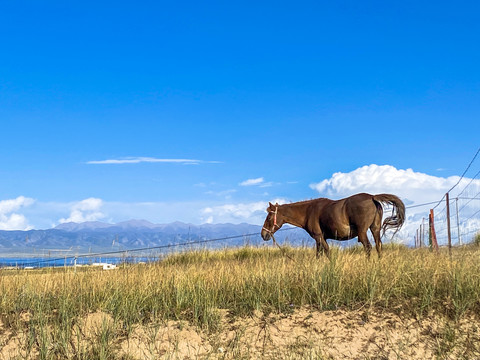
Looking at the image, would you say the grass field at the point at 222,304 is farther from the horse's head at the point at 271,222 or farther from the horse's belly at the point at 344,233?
the horse's head at the point at 271,222

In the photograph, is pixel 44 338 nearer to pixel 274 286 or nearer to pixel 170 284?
pixel 170 284

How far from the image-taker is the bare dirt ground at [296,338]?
6668 mm

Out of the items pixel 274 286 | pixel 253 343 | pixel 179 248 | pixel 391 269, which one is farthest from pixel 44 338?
pixel 179 248

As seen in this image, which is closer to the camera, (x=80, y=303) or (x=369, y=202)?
(x=80, y=303)

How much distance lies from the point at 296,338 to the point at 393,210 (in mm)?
8633

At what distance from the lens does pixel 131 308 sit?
7.78 meters

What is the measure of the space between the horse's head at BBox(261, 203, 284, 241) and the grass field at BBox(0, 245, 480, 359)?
23.5 feet

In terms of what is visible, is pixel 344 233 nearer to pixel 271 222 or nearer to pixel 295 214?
pixel 295 214

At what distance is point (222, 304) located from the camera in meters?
7.98

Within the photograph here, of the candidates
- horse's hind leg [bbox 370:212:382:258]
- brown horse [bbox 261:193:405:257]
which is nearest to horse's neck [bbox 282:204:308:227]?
brown horse [bbox 261:193:405:257]

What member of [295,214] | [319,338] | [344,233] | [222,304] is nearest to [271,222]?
[295,214]

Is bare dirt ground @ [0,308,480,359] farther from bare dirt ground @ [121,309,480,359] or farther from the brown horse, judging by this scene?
the brown horse

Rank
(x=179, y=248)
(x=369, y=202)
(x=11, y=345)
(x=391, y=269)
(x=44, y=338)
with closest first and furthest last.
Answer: (x=44, y=338)
(x=11, y=345)
(x=391, y=269)
(x=369, y=202)
(x=179, y=248)

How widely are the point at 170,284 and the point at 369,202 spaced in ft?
24.2
